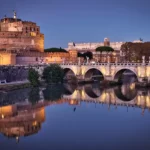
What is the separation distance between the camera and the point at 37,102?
21812 millimetres

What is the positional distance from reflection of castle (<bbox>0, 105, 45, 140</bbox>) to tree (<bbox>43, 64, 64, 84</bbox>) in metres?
13.3

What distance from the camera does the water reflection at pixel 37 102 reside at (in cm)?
1545

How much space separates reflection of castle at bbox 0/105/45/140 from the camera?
14538 millimetres

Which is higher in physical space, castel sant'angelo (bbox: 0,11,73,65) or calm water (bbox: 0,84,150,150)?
castel sant'angelo (bbox: 0,11,73,65)

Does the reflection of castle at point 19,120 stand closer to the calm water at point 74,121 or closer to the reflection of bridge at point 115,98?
the calm water at point 74,121

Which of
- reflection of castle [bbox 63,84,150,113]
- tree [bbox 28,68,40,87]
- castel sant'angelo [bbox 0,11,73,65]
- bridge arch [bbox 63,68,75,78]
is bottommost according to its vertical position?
reflection of castle [bbox 63,84,150,113]

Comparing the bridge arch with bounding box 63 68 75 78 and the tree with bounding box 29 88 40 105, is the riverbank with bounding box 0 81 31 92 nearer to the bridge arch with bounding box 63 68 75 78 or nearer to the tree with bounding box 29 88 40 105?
the tree with bounding box 29 88 40 105

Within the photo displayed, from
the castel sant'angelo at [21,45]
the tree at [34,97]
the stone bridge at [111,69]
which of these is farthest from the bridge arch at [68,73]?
the tree at [34,97]

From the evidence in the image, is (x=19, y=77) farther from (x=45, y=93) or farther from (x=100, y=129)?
(x=100, y=129)

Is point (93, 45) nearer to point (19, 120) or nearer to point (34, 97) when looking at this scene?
point (34, 97)

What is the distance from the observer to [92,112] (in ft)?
62.1

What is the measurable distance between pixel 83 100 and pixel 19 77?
11245 millimetres

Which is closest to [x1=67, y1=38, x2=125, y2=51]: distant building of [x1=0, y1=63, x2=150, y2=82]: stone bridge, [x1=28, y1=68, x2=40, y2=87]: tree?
[x1=0, y1=63, x2=150, y2=82]: stone bridge

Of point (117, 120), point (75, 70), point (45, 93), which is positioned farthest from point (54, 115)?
point (75, 70)
